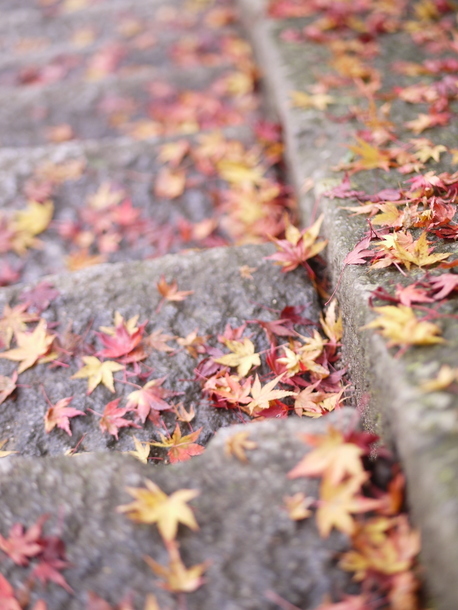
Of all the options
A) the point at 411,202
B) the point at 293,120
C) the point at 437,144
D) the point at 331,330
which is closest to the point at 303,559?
the point at 331,330

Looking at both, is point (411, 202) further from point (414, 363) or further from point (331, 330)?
point (414, 363)

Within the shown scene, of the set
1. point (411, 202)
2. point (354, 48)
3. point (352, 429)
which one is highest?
point (354, 48)

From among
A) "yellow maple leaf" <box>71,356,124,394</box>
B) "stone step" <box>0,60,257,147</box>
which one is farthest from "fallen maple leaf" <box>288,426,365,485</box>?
"stone step" <box>0,60,257,147</box>

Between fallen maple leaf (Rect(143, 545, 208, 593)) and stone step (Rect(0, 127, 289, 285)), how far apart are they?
159 cm

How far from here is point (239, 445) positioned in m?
1.29

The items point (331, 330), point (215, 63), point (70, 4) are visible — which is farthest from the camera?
point (70, 4)

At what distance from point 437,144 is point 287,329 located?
3.29ft

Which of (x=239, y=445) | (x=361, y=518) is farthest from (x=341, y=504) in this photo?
(x=239, y=445)

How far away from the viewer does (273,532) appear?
1.18 m

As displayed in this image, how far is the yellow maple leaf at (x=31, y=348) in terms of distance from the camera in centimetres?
179

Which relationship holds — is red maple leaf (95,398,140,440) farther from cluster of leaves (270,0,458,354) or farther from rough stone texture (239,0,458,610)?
cluster of leaves (270,0,458,354)

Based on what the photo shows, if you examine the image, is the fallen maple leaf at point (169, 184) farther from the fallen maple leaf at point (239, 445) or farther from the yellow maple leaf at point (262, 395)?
the fallen maple leaf at point (239, 445)

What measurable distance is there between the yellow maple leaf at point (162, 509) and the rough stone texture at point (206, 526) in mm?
24

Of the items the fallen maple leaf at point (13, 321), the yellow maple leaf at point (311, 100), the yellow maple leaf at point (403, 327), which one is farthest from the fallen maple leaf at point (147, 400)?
the yellow maple leaf at point (311, 100)
